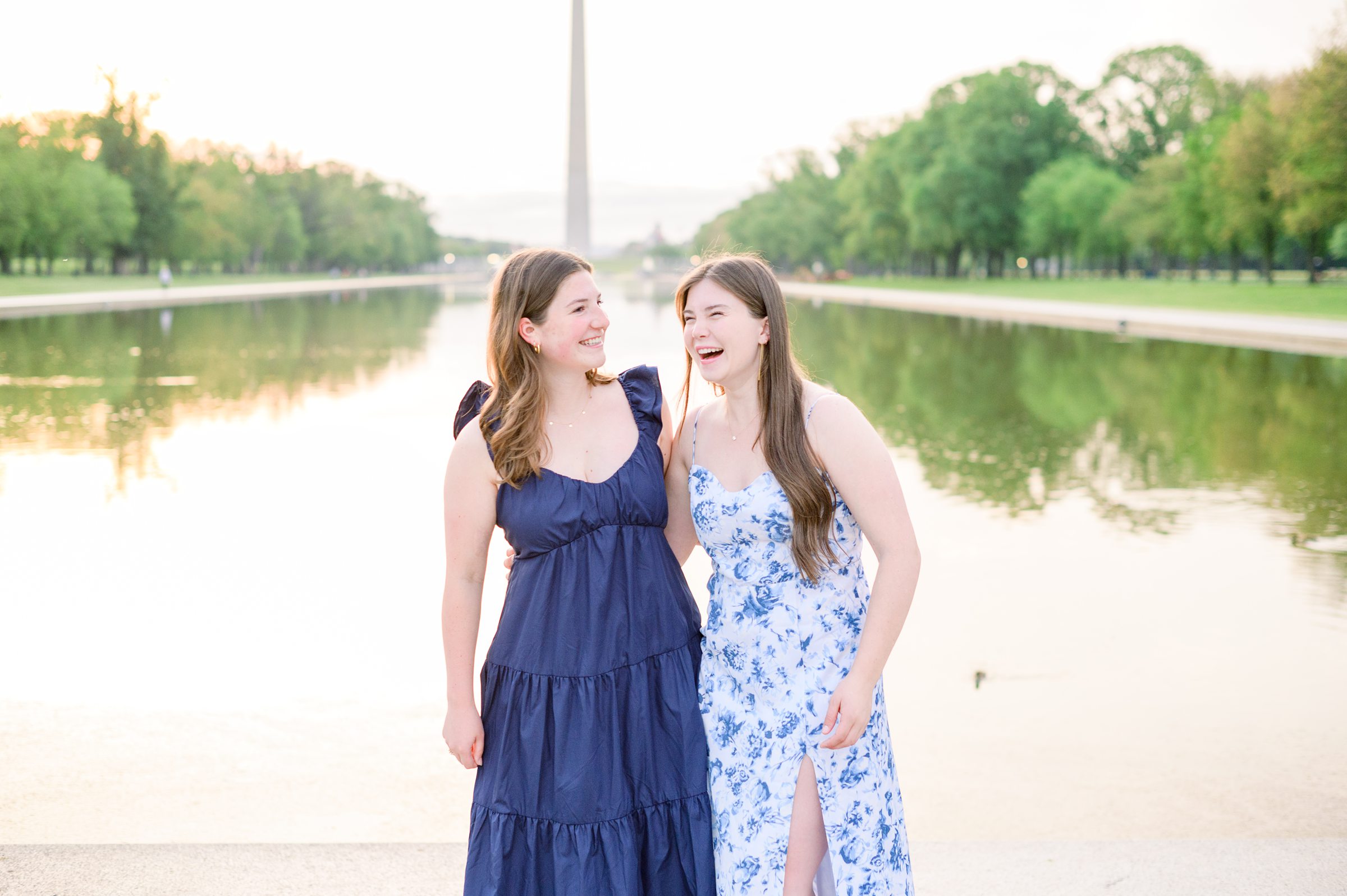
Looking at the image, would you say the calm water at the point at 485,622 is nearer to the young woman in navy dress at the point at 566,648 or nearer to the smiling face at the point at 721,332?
the young woman in navy dress at the point at 566,648

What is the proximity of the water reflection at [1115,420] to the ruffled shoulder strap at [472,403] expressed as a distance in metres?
6.30

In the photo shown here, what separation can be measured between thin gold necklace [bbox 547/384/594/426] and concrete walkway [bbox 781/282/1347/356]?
11.6 m

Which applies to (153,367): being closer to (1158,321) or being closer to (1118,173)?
(1158,321)

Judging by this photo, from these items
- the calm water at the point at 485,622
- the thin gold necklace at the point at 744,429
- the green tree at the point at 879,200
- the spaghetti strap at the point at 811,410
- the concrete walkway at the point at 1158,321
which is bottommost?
the calm water at the point at 485,622

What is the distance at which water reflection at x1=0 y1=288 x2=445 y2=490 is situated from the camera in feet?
40.1

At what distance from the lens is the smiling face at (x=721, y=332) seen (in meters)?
2.60

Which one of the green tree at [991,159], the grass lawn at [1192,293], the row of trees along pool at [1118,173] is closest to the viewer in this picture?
the grass lawn at [1192,293]

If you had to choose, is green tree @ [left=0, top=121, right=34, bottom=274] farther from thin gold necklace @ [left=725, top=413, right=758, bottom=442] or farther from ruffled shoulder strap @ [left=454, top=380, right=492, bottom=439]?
thin gold necklace @ [left=725, top=413, right=758, bottom=442]

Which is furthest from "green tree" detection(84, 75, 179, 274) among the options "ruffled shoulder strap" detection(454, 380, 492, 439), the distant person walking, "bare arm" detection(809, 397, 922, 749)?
"bare arm" detection(809, 397, 922, 749)

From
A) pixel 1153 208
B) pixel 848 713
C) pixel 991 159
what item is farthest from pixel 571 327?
pixel 991 159

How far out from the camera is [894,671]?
543cm

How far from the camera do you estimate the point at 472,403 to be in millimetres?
2820

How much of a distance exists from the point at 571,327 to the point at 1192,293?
45391 mm

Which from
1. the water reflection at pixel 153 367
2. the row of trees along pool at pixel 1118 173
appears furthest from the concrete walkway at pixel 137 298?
the row of trees along pool at pixel 1118 173
